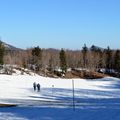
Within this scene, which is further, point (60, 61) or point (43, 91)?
point (60, 61)

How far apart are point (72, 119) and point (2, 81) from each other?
55.5 metres

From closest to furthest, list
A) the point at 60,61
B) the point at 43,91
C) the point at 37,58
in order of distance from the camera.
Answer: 1. the point at 43,91
2. the point at 60,61
3. the point at 37,58

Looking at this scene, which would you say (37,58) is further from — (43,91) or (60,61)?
(43,91)

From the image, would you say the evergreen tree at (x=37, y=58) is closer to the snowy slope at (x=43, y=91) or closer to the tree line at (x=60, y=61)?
the tree line at (x=60, y=61)

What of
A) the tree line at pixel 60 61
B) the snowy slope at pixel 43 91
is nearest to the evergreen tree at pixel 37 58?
the tree line at pixel 60 61

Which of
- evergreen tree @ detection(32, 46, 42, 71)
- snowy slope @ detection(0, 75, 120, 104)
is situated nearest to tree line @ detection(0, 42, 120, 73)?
evergreen tree @ detection(32, 46, 42, 71)

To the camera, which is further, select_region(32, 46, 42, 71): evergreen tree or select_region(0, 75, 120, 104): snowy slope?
select_region(32, 46, 42, 71): evergreen tree

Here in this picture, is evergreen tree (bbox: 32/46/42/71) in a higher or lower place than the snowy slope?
higher

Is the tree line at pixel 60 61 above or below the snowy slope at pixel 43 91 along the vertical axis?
above

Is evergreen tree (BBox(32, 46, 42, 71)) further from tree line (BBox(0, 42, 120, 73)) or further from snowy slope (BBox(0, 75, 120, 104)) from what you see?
snowy slope (BBox(0, 75, 120, 104))

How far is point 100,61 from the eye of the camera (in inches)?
6220

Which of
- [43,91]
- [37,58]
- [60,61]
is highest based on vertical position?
[37,58]

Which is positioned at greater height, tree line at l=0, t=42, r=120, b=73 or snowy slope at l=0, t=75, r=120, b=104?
tree line at l=0, t=42, r=120, b=73

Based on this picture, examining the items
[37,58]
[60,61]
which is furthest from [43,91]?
[37,58]
